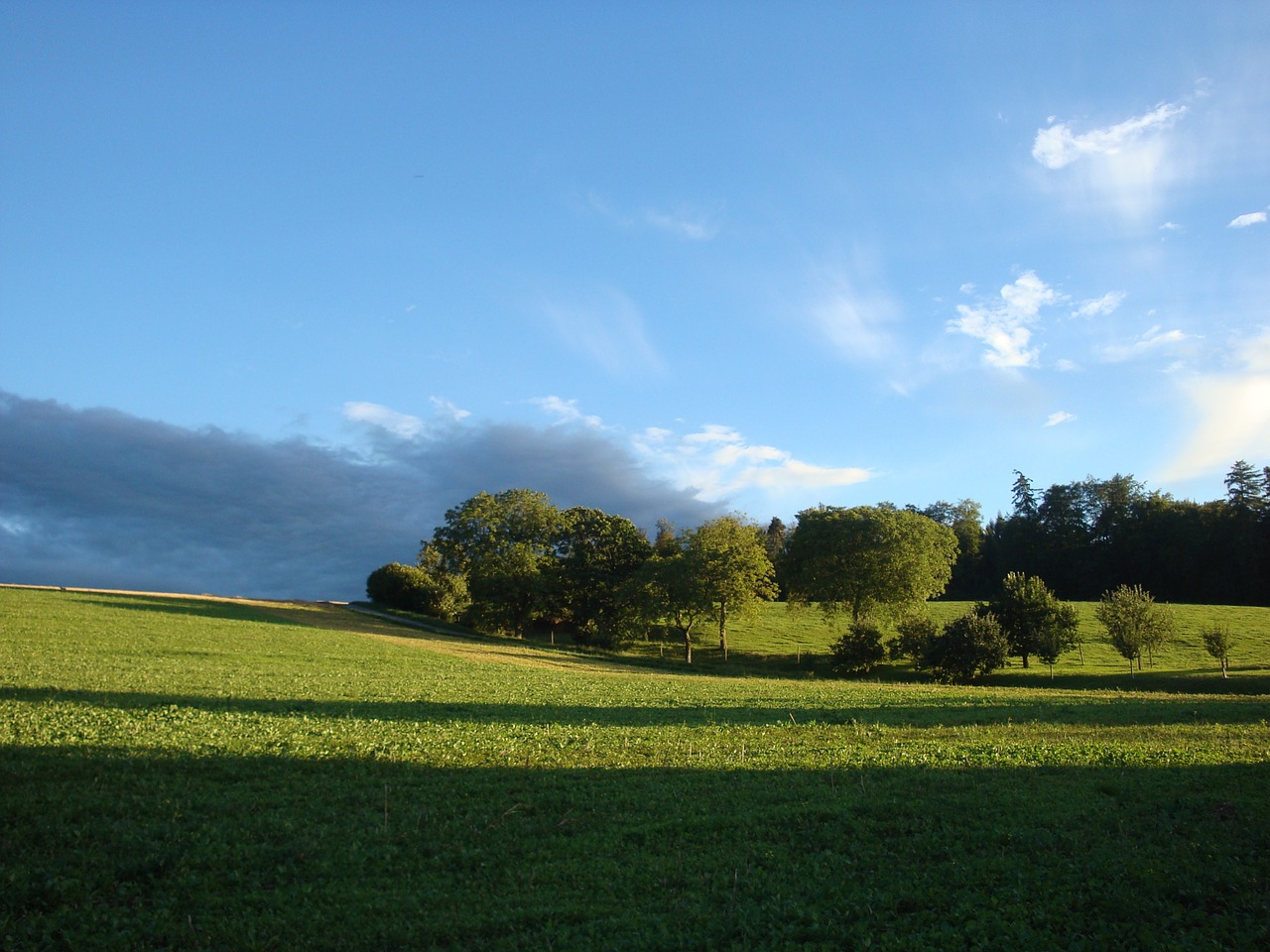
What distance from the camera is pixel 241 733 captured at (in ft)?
47.1

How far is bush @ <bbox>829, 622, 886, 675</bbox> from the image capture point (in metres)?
55.2

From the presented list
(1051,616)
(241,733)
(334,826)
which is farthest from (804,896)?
(1051,616)

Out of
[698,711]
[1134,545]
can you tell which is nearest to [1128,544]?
[1134,545]

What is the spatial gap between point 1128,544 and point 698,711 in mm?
112502

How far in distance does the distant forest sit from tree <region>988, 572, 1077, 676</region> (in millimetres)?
61219

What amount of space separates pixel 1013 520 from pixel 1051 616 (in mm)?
82626

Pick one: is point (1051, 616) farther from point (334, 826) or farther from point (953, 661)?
point (334, 826)

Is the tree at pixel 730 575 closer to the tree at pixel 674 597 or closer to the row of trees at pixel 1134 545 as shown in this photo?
the tree at pixel 674 597

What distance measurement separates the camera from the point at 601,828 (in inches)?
368

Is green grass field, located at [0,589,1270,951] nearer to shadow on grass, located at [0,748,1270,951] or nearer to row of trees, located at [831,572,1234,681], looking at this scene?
shadow on grass, located at [0,748,1270,951]

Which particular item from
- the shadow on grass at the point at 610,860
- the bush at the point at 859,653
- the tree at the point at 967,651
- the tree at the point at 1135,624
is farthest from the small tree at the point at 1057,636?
the shadow on grass at the point at 610,860

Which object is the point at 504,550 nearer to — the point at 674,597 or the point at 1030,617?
the point at 674,597

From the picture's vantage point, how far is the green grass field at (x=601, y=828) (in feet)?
21.7

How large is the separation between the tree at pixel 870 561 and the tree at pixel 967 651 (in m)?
12.1
